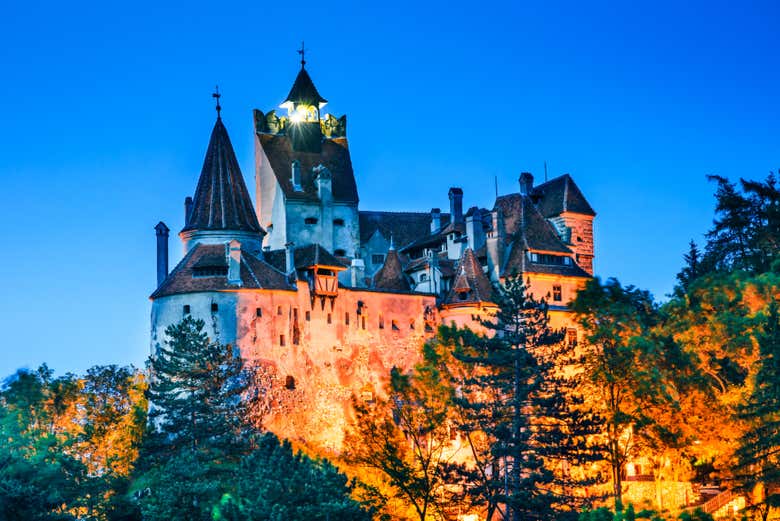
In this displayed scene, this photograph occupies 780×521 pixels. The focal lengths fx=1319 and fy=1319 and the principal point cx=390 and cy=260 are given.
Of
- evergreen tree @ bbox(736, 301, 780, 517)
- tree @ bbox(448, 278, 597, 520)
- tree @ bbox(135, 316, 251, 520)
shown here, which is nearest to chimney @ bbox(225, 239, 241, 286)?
tree @ bbox(135, 316, 251, 520)

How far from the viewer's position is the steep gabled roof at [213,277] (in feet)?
243

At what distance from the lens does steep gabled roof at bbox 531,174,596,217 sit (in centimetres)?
8681

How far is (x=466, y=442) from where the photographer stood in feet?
244

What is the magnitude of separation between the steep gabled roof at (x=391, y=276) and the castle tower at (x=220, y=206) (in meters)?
9.03

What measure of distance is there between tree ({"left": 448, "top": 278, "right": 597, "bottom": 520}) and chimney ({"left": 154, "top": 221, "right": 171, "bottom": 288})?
21.9 meters

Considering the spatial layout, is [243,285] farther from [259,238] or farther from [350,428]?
[350,428]

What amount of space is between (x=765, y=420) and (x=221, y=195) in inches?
1349

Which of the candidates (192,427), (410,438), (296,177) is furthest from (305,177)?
(192,427)

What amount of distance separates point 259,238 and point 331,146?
575 inches

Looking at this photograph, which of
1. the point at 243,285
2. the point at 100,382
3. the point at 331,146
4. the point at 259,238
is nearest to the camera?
the point at 243,285

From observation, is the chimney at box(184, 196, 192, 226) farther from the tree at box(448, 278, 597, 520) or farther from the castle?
the tree at box(448, 278, 597, 520)

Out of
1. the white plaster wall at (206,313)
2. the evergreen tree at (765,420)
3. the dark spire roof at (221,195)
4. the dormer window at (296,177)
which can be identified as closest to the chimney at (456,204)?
the dormer window at (296,177)

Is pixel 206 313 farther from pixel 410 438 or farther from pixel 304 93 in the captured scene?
pixel 304 93

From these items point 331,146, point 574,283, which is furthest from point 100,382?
point 574,283
